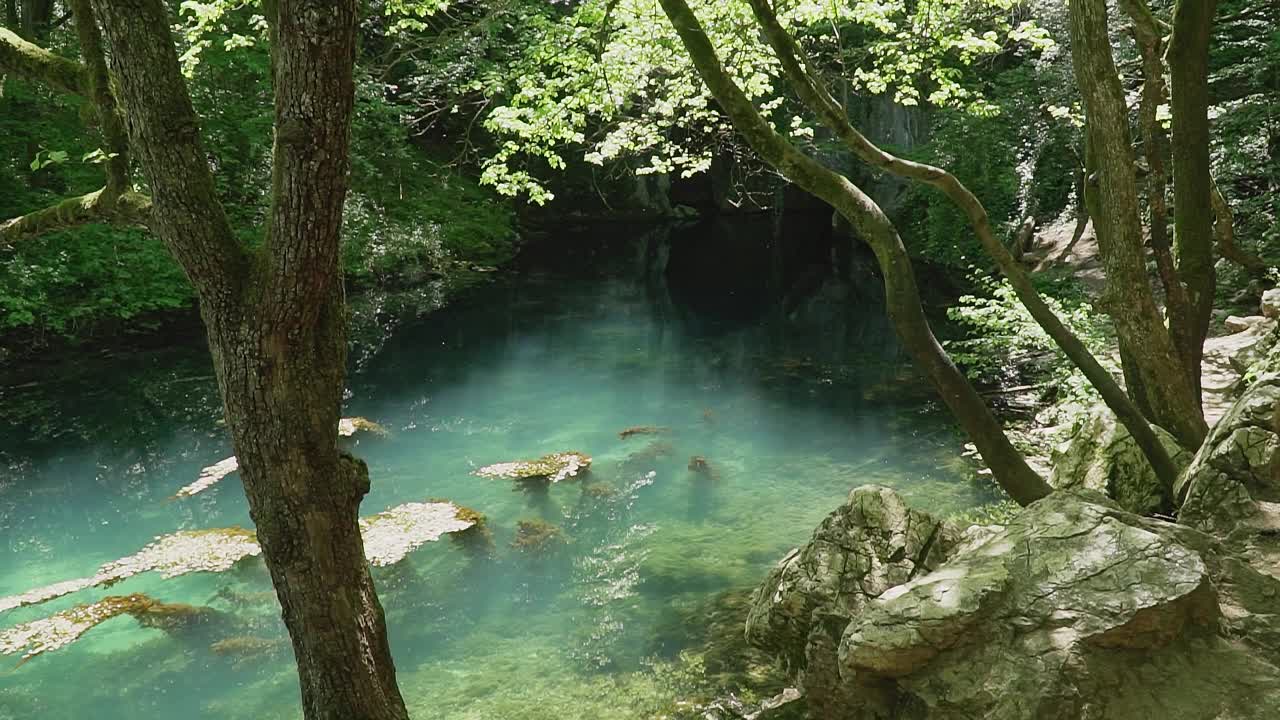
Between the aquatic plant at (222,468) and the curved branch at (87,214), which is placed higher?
the curved branch at (87,214)

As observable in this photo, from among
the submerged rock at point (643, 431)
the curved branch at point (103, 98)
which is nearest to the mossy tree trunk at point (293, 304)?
the curved branch at point (103, 98)

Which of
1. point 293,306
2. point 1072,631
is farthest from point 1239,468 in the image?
point 293,306

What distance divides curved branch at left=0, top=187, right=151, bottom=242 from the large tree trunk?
88 cm

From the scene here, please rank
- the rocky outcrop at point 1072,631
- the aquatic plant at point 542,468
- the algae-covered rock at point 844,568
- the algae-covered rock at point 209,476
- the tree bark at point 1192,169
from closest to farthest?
the rocky outcrop at point 1072,631 → the algae-covered rock at point 844,568 → the tree bark at point 1192,169 → the algae-covered rock at point 209,476 → the aquatic plant at point 542,468

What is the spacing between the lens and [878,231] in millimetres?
5262

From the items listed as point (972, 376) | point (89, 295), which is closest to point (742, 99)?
point (972, 376)

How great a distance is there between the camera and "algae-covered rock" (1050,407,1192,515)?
5875 millimetres

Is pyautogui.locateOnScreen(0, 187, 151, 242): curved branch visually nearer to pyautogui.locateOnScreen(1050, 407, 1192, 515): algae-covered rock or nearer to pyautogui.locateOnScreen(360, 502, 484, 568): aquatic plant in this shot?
pyautogui.locateOnScreen(360, 502, 484, 568): aquatic plant

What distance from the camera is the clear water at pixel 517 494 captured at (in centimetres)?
614

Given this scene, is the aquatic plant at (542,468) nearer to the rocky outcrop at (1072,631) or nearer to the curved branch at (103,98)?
the rocky outcrop at (1072,631)

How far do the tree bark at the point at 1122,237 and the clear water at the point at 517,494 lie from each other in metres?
2.72

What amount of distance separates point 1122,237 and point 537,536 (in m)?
5.53

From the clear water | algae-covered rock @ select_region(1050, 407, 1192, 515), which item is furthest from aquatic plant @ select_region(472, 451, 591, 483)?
algae-covered rock @ select_region(1050, 407, 1192, 515)

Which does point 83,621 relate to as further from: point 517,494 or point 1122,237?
point 1122,237
